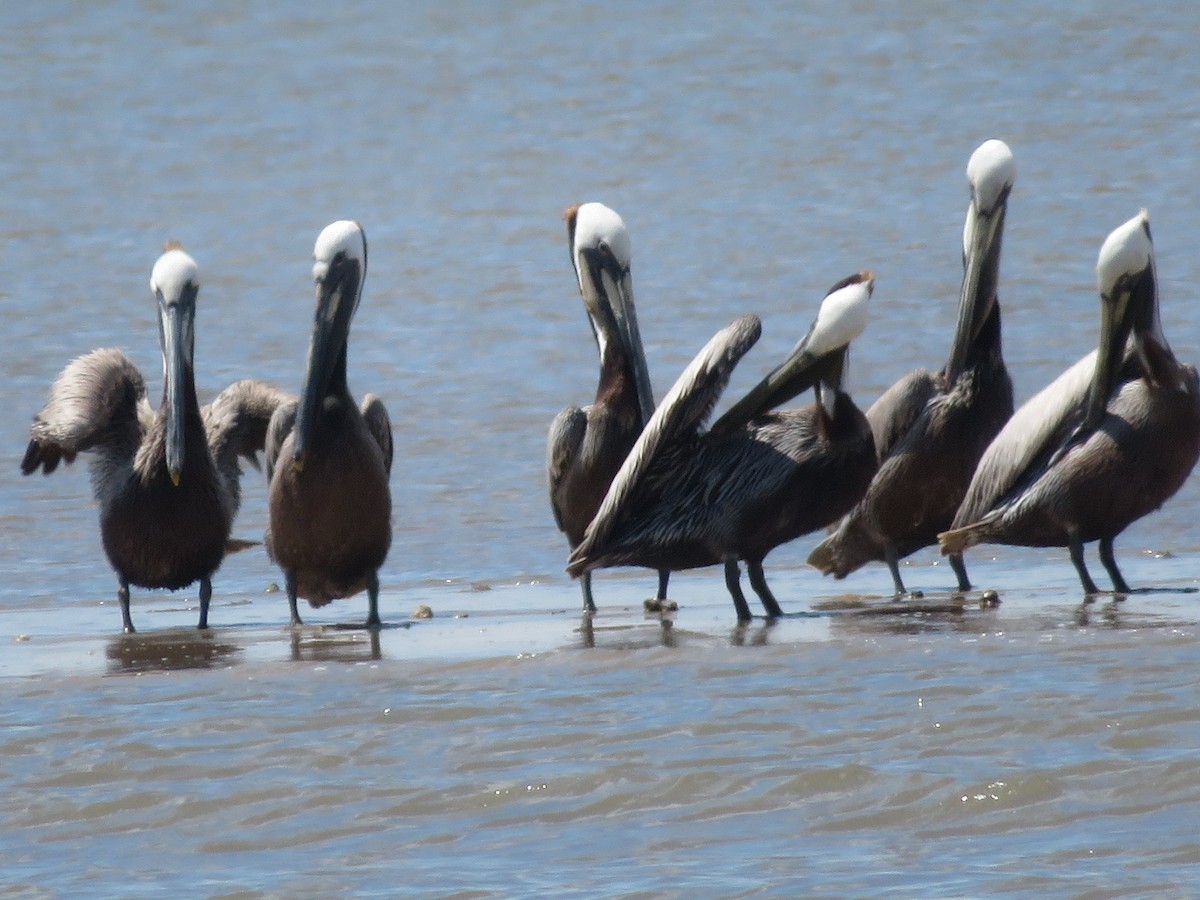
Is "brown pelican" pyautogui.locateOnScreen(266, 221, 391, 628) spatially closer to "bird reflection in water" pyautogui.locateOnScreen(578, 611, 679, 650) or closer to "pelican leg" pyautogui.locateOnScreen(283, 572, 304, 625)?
"pelican leg" pyautogui.locateOnScreen(283, 572, 304, 625)

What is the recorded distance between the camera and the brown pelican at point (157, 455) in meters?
6.65

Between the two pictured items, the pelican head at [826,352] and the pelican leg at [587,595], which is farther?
the pelican leg at [587,595]

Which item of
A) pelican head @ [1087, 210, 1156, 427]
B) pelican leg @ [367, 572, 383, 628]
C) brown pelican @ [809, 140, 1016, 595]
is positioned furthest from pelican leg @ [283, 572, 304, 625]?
pelican head @ [1087, 210, 1156, 427]

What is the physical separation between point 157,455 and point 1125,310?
9.51 feet

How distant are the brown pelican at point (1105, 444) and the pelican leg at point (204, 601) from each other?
2.19 m

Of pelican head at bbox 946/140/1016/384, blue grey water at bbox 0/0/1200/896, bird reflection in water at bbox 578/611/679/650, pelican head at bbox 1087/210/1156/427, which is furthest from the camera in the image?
pelican head at bbox 946/140/1016/384

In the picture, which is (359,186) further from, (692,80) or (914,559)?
(914,559)

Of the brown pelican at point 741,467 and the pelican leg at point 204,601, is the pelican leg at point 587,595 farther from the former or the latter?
the pelican leg at point 204,601

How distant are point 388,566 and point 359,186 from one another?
30.4 feet

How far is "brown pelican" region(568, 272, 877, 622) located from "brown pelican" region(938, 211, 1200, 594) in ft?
1.96

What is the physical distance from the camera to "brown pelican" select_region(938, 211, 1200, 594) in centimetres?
604

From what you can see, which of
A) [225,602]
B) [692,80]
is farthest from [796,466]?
[692,80]

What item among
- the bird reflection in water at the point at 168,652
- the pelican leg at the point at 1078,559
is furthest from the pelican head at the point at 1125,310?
the bird reflection in water at the point at 168,652

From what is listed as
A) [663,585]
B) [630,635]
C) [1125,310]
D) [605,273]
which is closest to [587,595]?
[663,585]
